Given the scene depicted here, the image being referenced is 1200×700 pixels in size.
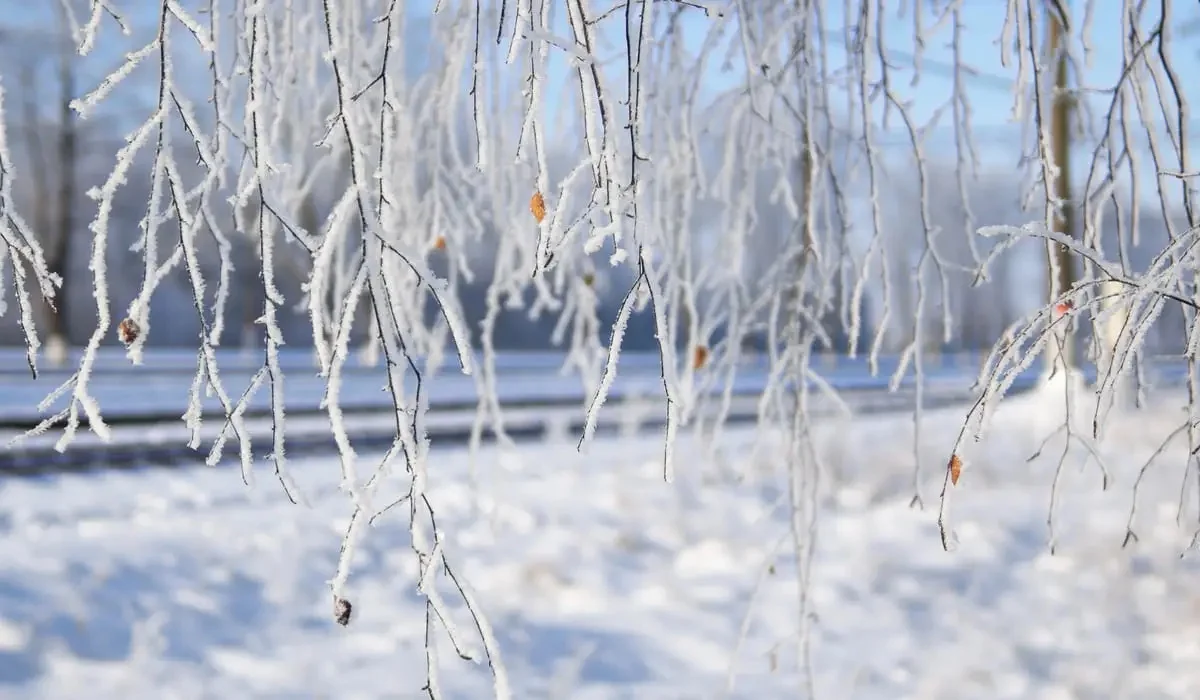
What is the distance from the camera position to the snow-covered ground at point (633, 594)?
3.59 meters

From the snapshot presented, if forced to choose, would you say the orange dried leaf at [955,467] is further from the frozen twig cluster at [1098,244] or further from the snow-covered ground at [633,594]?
the snow-covered ground at [633,594]

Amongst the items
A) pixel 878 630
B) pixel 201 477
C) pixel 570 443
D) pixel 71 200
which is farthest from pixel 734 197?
pixel 71 200

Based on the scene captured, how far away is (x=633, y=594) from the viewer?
456 centimetres

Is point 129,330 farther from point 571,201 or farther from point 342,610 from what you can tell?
point 571,201

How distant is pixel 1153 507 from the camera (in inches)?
224

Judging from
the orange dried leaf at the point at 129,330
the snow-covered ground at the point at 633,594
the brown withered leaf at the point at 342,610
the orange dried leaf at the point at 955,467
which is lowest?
the snow-covered ground at the point at 633,594

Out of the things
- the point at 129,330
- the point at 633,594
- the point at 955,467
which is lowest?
the point at 633,594

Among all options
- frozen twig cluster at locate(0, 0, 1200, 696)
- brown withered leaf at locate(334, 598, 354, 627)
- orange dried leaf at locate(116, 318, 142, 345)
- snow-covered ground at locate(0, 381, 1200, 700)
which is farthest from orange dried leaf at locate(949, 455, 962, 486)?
orange dried leaf at locate(116, 318, 142, 345)

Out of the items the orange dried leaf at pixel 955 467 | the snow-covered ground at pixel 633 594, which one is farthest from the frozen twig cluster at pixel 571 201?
the snow-covered ground at pixel 633 594

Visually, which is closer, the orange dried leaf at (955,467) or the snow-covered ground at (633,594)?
the orange dried leaf at (955,467)

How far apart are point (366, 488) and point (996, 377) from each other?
83cm

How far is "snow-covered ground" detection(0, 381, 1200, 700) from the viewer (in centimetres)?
359

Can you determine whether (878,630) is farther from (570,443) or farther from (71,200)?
(71,200)

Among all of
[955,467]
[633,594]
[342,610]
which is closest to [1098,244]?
[955,467]
